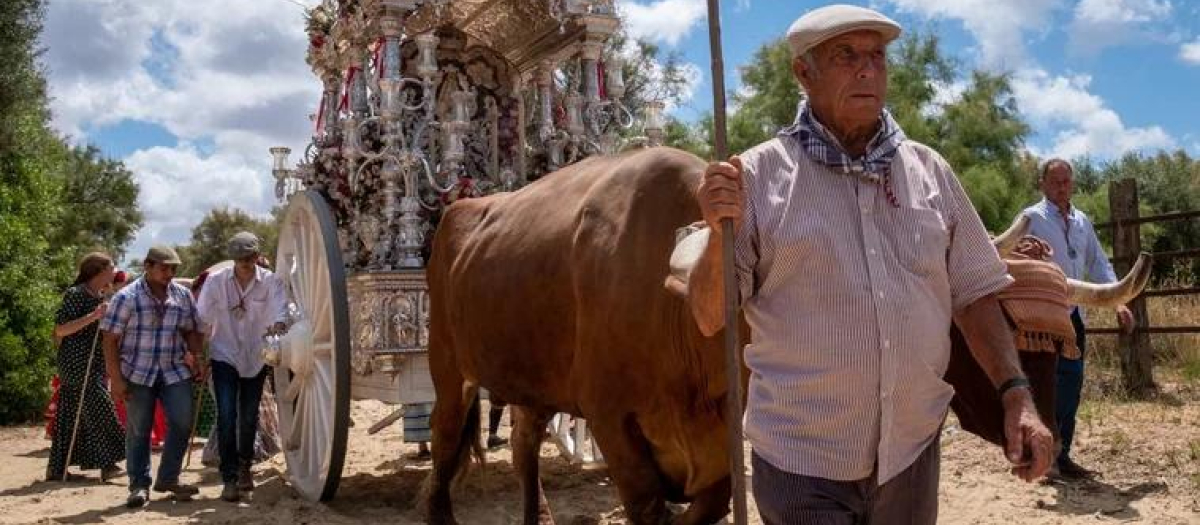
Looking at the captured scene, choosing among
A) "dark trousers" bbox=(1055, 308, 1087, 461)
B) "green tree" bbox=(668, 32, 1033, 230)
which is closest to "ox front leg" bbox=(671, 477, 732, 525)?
"dark trousers" bbox=(1055, 308, 1087, 461)

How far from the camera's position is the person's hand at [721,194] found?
2455mm

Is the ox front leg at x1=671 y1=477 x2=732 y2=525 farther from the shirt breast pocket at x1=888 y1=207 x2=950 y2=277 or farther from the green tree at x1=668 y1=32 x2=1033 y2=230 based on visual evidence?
the green tree at x1=668 y1=32 x2=1033 y2=230

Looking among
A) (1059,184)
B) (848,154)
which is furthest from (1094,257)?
(848,154)

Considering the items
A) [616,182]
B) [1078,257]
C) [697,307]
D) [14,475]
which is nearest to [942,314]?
[697,307]

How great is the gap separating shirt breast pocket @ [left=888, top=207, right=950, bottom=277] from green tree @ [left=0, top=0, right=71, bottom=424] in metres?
12.3

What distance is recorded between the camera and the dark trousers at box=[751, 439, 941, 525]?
2.46 m

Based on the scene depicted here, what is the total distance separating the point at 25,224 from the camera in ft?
43.5

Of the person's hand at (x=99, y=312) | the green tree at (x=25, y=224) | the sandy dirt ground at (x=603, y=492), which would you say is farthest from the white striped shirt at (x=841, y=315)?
the green tree at (x=25, y=224)

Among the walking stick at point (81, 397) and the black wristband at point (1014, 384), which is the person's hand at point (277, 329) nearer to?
the walking stick at point (81, 397)

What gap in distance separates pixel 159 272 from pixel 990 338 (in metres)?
6.00

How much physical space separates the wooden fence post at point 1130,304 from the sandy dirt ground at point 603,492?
0.36 metres

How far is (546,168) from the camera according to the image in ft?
25.7

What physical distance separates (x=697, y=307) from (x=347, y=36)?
18.5ft

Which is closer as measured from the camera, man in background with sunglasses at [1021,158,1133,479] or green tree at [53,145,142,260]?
man in background with sunglasses at [1021,158,1133,479]
